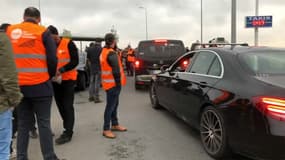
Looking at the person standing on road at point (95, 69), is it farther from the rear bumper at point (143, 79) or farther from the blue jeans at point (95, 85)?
the rear bumper at point (143, 79)

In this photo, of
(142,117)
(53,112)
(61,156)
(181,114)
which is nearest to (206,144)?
(181,114)

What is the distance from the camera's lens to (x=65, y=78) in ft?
15.6

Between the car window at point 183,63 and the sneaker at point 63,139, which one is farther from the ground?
the car window at point 183,63

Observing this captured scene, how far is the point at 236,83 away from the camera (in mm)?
3660

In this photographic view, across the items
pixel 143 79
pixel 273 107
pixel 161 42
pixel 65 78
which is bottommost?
pixel 143 79

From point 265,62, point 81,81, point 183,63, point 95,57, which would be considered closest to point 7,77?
point 265,62

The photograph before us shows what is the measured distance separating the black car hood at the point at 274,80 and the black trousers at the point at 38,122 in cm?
258

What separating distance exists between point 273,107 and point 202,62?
76.7 inches

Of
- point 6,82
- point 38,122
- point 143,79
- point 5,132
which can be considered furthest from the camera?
point 143,79

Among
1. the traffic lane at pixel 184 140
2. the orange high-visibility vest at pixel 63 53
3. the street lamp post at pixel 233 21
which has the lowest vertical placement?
the traffic lane at pixel 184 140

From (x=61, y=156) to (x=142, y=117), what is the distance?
269cm

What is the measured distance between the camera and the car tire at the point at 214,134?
3809mm

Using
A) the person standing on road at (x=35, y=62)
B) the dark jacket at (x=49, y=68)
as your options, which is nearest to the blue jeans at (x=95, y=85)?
the person standing on road at (x=35, y=62)

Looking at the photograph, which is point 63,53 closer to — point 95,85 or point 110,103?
point 110,103
